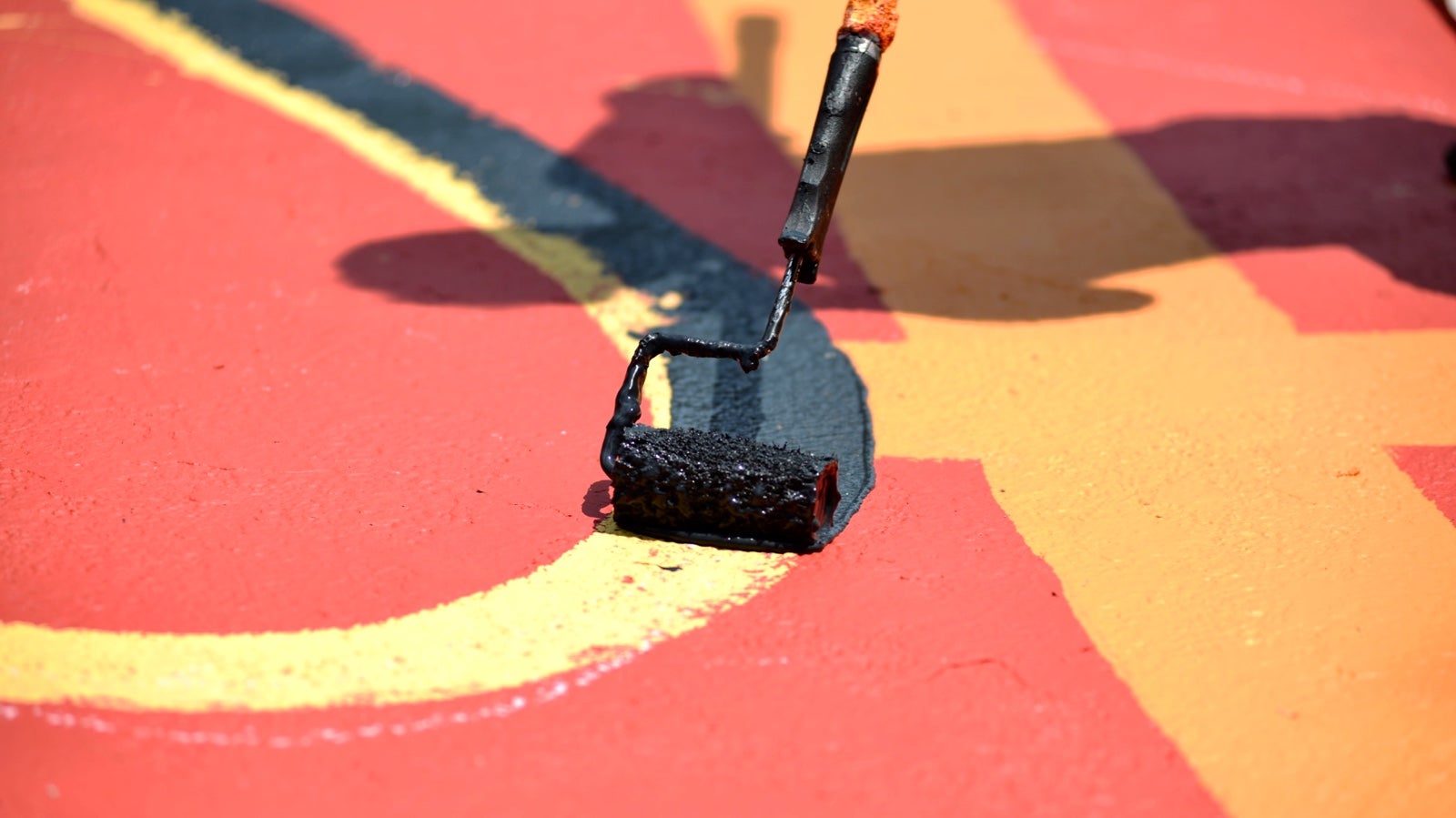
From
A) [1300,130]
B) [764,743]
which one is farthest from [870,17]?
[1300,130]

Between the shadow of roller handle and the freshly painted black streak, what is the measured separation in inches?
16.9

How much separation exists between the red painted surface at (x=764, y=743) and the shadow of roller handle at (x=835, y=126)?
0.74 meters

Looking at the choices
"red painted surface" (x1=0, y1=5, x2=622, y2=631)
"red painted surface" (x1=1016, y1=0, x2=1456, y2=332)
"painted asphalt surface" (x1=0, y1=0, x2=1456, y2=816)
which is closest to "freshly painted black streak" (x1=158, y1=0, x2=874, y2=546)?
"painted asphalt surface" (x1=0, y1=0, x2=1456, y2=816)

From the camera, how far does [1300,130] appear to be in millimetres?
4852

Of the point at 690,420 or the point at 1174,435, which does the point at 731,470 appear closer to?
the point at 690,420

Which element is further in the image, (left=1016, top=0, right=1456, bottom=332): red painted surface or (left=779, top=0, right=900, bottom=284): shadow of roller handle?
(left=1016, top=0, right=1456, bottom=332): red painted surface

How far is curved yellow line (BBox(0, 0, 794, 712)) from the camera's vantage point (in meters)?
2.13

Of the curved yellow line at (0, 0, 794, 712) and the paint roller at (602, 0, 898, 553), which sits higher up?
the paint roller at (602, 0, 898, 553)

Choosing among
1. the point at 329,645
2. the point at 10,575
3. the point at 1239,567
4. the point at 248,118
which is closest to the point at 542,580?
the point at 329,645

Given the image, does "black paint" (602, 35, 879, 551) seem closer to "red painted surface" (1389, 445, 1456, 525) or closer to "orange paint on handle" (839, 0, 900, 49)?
"orange paint on handle" (839, 0, 900, 49)

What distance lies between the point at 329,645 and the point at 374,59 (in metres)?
3.43

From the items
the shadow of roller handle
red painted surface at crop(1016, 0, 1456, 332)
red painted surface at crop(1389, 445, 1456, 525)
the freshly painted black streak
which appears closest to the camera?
the shadow of roller handle

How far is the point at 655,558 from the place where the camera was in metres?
2.50

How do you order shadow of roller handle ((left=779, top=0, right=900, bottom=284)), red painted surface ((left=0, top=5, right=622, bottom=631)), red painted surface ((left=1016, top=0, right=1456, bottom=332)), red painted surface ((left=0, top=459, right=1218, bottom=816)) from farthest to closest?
1. red painted surface ((left=1016, top=0, right=1456, bottom=332))
2. shadow of roller handle ((left=779, top=0, right=900, bottom=284))
3. red painted surface ((left=0, top=5, right=622, bottom=631))
4. red painted surface ((left=0, top=459, right=1218, bottom=816))
